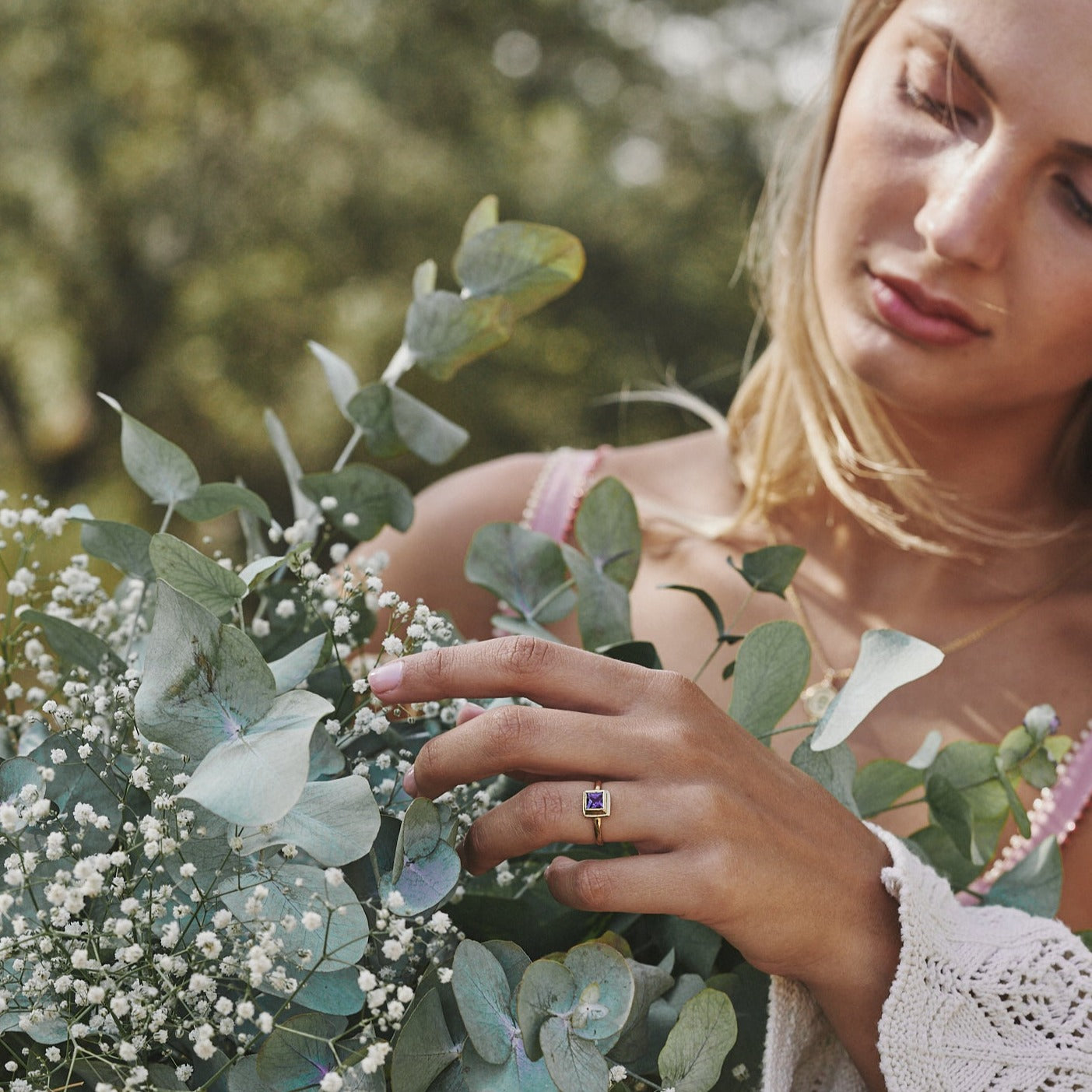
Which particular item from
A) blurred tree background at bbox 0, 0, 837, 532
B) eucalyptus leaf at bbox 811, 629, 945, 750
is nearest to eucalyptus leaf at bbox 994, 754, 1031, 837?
eucalyptus leaf at bbox 811, 629, 945, 750

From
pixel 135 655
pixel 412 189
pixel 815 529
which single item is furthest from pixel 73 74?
pixel 135 655

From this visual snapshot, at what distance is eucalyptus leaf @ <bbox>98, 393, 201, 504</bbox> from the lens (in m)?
0.68

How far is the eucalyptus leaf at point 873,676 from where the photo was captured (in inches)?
23.4

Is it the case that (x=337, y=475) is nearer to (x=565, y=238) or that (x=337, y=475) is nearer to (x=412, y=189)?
(x=565, y=238)

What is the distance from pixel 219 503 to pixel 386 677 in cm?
19

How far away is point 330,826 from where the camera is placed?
496 millimetres

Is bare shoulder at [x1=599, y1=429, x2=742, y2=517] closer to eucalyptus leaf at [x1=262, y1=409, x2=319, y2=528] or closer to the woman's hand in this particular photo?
eucalyptus leaf at [x1=262, y1=409, x2=319, y2=528]

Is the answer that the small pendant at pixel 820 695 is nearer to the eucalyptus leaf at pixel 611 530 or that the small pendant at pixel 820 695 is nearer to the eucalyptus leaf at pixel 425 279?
the eucalyptus leaf at pixel 611 530

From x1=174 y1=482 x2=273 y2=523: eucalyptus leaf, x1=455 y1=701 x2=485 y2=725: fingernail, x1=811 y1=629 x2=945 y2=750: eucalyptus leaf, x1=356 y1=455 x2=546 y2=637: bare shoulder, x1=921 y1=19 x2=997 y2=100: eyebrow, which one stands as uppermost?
x1=921 y1=19 x2=997 y2=100: eyebrow

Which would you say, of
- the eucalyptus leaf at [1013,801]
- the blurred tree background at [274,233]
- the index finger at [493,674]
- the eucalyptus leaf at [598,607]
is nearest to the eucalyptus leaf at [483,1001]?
the index finger at [493,674]

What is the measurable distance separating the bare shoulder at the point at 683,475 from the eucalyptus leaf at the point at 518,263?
640 millimetres

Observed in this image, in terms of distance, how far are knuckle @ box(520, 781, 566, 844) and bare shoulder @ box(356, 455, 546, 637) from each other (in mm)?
758

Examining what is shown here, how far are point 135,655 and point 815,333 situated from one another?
2.74 ft

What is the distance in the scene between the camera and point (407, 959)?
0.57 meters
